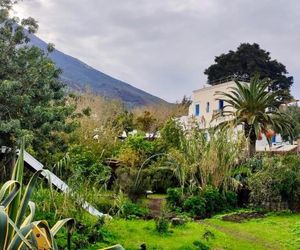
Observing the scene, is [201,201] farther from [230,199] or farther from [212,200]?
[230,199]

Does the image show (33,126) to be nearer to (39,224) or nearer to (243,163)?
(243,163)

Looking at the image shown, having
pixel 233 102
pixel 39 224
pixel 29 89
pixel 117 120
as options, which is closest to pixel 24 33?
pixel 29 89

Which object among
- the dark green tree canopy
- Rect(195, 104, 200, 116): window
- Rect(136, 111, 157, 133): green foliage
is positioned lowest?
Rect(136, 111, 157, 133): green foliage

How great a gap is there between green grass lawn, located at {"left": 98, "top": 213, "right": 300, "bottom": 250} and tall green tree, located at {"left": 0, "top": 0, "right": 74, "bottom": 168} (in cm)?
355

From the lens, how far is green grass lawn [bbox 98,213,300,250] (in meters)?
8.50

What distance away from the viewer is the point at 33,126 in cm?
1234

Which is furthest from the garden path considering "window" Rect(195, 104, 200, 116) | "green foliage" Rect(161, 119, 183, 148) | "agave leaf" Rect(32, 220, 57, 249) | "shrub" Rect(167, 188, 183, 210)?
"window" Rect(195, 104, 200, 116)

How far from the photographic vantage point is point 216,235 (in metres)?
10.0

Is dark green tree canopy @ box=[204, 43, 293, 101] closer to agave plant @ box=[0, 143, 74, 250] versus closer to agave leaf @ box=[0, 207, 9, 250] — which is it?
agave plant @ box=[0, 143, 74, 250]

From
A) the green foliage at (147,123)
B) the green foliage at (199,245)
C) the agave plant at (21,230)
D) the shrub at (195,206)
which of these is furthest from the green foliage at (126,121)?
the agave plant at (21,230)

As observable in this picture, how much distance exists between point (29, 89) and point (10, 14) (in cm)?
227

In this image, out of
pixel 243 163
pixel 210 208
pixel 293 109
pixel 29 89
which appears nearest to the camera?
pixel 29 89

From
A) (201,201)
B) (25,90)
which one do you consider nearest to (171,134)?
(201,201)

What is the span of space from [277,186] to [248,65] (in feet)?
121
